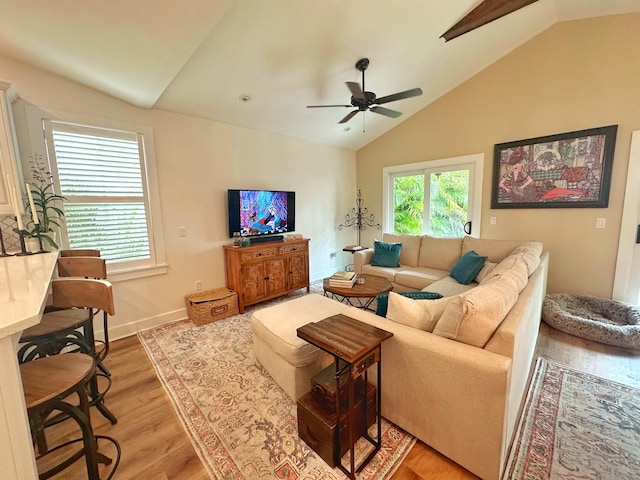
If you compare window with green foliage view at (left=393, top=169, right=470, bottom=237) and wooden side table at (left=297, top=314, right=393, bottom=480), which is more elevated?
window with green foliage view at (left=393, top=169, right=470, bottom=237)

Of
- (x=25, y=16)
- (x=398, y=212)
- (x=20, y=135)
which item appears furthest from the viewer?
(x=398, y=212)

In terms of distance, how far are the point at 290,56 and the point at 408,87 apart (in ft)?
6.19

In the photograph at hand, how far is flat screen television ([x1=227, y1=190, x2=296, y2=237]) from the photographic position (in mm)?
3543

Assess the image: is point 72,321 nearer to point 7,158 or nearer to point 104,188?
point 7,158

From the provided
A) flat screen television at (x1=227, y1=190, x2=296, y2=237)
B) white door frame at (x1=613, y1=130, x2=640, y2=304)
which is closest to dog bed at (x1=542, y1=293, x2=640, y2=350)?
white door frame at (x1=613, y1=130, x2=640, y2=304)

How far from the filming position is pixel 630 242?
9.55 ft

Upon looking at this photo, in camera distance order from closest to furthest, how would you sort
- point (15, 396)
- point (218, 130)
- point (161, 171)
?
point (15, 396), point (161, 171), point (218, 130)

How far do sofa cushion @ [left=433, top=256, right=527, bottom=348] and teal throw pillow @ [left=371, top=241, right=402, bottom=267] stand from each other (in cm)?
232

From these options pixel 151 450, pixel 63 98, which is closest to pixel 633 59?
pixel 151 450

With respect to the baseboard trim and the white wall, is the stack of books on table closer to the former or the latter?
the white wall

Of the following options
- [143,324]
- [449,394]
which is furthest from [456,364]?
[143,324]

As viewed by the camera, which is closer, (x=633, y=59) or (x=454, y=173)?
(x=633, y=59)

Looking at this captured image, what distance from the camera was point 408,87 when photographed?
12.1ft

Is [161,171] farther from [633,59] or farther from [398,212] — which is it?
[633,59]
